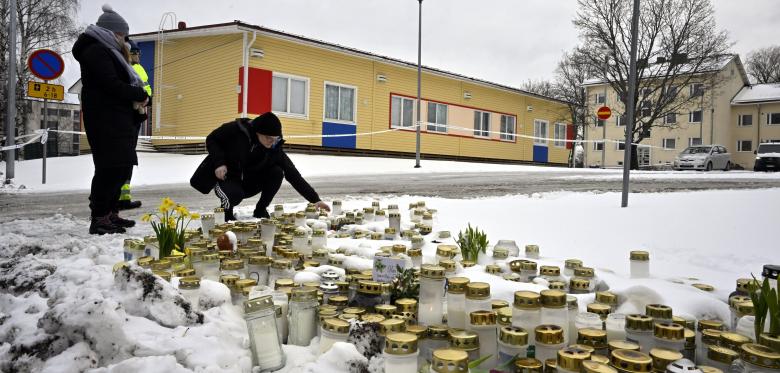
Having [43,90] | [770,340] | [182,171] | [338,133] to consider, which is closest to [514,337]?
[770,340]

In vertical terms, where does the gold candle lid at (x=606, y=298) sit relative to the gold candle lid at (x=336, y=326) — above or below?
above

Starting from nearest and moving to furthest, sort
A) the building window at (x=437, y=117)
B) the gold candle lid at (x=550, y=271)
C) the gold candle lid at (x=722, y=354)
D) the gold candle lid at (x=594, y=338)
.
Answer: the gold candle lid at (x=722, y=354), the gold candle lid at (x=594, y=338), the gold candle lid at (x=550, y=271), the building window at (x=437, y=117)

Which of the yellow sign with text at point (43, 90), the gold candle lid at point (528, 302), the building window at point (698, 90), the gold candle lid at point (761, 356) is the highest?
the building window at point (698, 90)

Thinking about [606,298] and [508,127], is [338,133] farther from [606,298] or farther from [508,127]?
[606,298]

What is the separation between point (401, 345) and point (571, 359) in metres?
0.53

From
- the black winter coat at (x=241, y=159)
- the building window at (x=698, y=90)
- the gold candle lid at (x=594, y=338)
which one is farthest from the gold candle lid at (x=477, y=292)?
the building window at (x=698, y=90)

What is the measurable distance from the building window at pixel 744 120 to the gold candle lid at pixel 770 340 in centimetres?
5281

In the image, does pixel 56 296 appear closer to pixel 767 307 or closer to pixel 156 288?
pixel 156 288

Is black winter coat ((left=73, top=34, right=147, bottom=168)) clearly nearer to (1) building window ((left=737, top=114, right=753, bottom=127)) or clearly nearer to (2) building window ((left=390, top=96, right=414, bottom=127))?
(2) building window ((left=390, top=96, right=414, bottom=127))

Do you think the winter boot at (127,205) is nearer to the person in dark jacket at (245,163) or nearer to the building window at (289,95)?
the person in dark jacket at (245,163)

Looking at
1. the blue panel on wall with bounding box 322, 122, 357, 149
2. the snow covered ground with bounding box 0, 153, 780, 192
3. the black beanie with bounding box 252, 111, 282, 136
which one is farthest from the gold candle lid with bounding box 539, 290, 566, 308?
the blue panel on wall with bounding box 322, 122, 357, 149

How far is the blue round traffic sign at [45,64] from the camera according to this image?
9961 millimetres

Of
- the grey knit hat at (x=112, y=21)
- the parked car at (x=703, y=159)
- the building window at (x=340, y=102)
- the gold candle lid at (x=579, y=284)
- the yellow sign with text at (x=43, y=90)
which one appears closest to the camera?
the gold candle lid at (x=579, y=284)

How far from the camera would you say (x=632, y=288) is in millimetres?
2627
